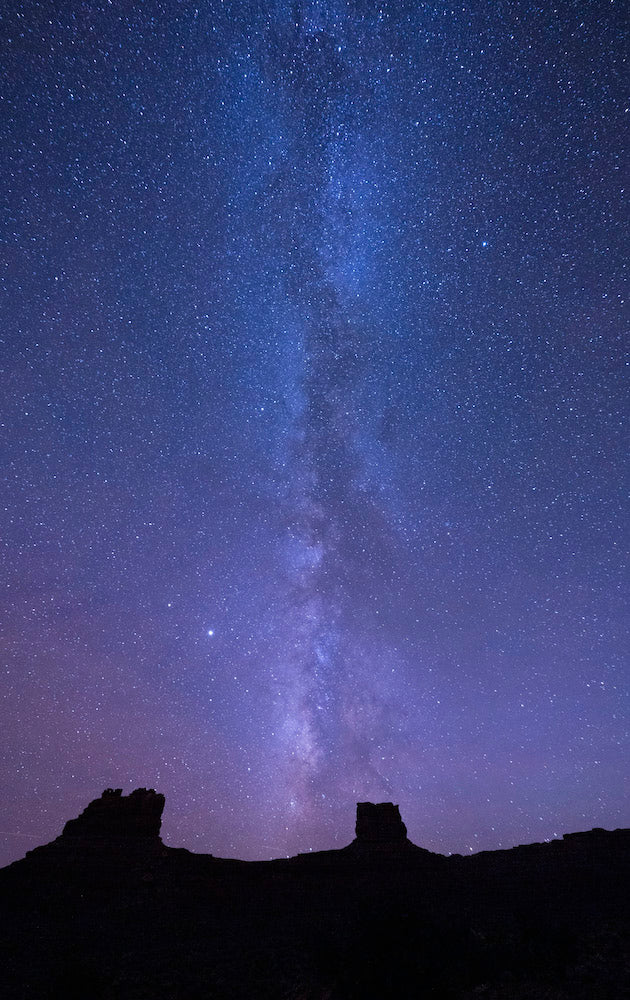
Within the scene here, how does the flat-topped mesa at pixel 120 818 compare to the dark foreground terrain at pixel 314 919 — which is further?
the flat-topped mesa at pixel 120 818

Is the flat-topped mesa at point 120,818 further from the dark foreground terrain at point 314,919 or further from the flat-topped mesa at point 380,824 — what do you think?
the flat-topped mesa at point 380,824

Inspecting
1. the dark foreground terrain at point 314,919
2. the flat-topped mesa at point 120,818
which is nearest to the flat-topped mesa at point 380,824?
the dark foreground terrain at point 314,919

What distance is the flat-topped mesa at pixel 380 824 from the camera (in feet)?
137

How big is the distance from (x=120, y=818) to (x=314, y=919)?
17359 mm

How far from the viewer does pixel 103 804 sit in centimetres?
4041

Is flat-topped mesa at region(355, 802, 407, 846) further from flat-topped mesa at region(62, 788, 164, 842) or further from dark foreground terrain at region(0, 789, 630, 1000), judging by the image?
flat-topped mesa at region(62, 788, 164, 842)

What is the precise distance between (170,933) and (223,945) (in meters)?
4.02

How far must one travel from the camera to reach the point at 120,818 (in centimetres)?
3925

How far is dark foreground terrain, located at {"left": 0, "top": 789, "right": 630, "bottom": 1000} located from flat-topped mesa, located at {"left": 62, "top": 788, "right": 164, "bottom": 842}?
0.30ft

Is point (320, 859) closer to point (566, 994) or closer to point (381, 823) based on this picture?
point (381, 823)

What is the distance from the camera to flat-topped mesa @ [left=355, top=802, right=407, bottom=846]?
41750mm

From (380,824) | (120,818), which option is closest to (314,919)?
(380,824)

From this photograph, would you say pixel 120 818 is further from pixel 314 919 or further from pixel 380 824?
pixel 380 824

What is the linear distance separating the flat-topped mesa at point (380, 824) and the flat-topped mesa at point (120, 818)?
16.6m
